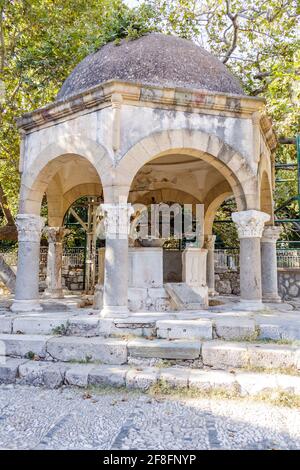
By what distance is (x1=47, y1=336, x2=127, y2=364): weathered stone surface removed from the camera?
5020mm

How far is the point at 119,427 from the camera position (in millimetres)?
3531

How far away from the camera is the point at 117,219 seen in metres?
5.90

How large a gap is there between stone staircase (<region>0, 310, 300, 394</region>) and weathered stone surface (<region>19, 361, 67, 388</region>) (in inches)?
0.5

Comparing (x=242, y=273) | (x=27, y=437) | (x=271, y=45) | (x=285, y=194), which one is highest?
(x=271, y=45)

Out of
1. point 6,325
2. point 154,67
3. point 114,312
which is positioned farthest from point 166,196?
point 6,325

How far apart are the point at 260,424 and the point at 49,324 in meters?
3.48

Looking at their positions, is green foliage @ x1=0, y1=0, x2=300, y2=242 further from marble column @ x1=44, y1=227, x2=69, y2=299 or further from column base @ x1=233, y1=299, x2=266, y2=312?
column base @ x1=233, y1=299, x2=266, y2=312

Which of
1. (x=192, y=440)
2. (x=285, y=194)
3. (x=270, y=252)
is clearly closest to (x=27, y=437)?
(x=192, y=440)

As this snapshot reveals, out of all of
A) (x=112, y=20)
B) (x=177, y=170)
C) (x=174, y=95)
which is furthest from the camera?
(x=177, y=170)

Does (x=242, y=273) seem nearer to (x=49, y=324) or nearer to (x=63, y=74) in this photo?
(x=49, y=324)

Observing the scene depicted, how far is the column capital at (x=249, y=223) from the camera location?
6.39 metres

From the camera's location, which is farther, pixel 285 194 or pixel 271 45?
pixel 285 194

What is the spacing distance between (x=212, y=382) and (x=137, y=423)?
3.74 feet

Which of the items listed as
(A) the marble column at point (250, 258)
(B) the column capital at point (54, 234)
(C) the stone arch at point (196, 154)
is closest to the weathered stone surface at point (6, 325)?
(C) the stone arch at point (196, 154)
